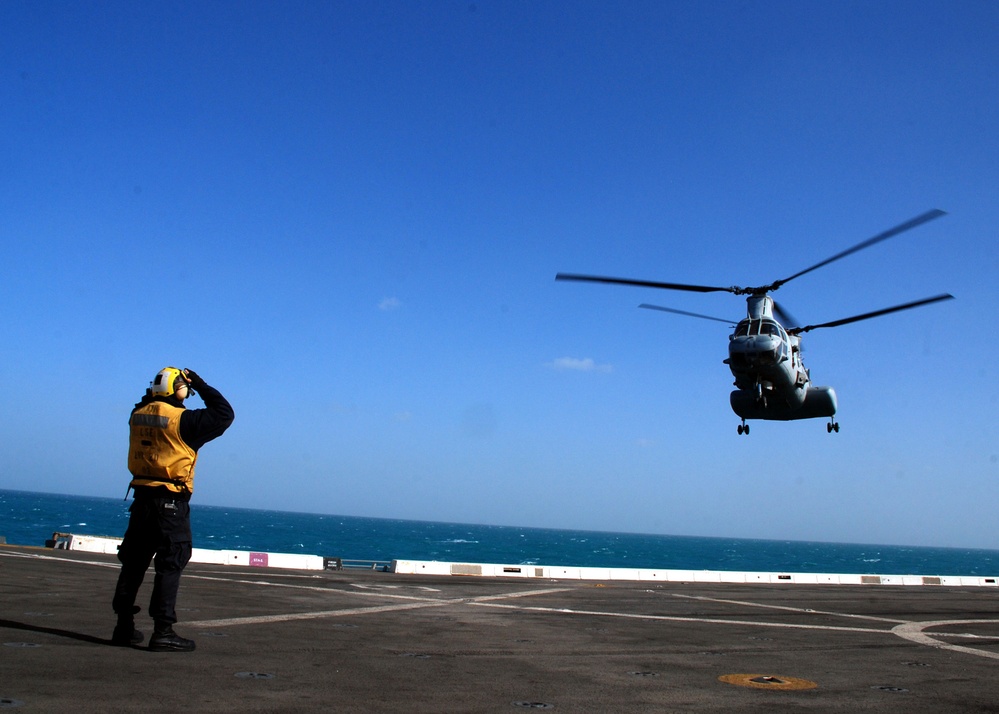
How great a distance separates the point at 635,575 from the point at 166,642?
28.2m

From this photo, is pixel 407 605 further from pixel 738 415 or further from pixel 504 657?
pixel 738 415

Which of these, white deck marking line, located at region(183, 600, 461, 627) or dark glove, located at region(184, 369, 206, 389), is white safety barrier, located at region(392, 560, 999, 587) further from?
dark glove, located at region(184, 369, 206, 389)

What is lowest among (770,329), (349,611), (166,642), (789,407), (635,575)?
(635,575)

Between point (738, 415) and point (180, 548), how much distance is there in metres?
24.6

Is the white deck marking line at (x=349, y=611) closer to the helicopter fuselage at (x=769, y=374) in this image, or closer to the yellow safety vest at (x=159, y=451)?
the yellow safety vest at (x=159, y=451)

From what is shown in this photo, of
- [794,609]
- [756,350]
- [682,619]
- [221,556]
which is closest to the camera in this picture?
[682,619]

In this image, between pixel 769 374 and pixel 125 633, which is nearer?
pixel 125 633

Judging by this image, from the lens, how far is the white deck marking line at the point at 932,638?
33.1 ft

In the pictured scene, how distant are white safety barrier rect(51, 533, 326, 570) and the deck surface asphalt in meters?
12.2

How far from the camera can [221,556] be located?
1124 inches

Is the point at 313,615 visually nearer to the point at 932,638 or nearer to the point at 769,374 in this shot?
the point at 932,638

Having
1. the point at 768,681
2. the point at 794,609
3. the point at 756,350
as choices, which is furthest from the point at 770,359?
the point at 768,681

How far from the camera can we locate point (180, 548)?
764 centimetres

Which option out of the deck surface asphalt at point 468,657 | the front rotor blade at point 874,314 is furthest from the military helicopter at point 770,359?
the deck surface asphalt at point 468,657
